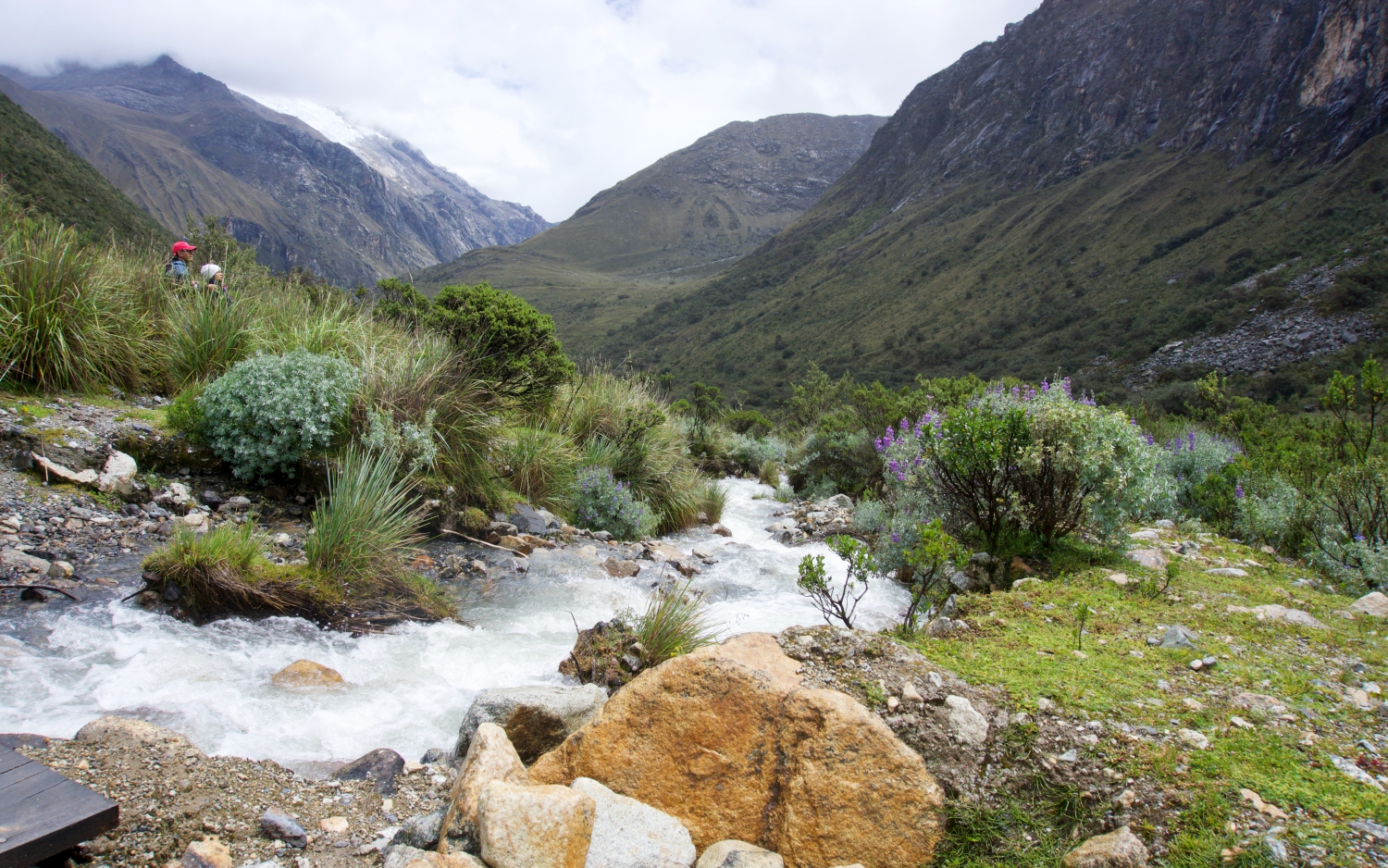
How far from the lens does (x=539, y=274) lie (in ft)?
444

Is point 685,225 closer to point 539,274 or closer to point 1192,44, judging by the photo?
point 539,274

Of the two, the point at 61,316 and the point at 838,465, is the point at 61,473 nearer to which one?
the point at 61,316

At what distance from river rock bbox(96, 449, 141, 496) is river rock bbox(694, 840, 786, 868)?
547 centimetres

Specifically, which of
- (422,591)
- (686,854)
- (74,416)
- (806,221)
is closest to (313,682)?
(422,591)

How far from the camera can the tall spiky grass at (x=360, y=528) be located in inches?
187

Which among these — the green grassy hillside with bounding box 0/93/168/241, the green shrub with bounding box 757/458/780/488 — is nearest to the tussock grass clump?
the green shrub with bounding box 757/458/780/488

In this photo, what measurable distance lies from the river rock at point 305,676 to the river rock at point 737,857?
104 inches

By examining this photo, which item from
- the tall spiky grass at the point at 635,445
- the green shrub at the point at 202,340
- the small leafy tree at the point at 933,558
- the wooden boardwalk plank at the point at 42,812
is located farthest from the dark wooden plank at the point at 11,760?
the tall spiky grass at the point at 635,445

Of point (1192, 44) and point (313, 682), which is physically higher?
point (1192, 44)

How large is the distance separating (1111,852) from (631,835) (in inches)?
61.9

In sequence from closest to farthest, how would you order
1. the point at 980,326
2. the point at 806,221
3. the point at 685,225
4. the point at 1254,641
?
the point at 1254,641, the point at 980,326, the point at 806,221, the point at 685,225

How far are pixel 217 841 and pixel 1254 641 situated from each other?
4.92 m

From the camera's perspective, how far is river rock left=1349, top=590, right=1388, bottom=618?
13.2 feet

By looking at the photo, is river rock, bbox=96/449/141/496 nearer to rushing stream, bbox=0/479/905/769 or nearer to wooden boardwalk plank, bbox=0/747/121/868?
rushing stream, bbox=0/479/905/769
